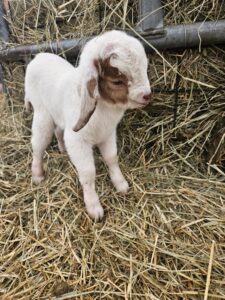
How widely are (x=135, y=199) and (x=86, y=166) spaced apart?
441 mm

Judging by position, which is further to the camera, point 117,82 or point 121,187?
point 121,187

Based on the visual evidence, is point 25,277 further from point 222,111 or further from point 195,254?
point 222,111

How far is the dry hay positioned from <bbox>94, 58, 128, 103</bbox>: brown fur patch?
673mm

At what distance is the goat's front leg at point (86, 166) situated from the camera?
249 centimetres

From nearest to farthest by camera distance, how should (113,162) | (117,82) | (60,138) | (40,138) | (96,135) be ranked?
1. (117,82)
2. (96,135)
3. (113,162)
4. (40,138)
5. (60,138)

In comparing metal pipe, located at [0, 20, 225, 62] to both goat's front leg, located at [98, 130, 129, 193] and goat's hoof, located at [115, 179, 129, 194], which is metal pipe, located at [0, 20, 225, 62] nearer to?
goat's front leg, located at [98, 130, 129, 193]

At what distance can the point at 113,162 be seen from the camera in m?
2.73

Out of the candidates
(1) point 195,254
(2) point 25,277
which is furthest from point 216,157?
(2) point 25,277

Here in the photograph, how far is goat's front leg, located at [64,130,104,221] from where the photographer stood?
97.9 inches

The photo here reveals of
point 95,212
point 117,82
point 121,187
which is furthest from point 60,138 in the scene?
point 117,82

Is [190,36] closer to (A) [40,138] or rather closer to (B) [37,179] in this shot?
(A) [40,138]

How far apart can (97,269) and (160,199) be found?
26.6 inches

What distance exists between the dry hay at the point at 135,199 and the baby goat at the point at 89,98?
186mm

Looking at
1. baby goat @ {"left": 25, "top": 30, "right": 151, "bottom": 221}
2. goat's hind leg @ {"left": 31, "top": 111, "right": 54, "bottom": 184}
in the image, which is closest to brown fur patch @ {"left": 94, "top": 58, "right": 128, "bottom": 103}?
baby goat @ {"left": 25, "top": 30, "right": 151, "bottom": 221}
